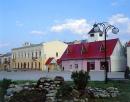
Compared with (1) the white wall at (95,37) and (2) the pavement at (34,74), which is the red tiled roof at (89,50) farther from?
(2) the pavement at (34,74)

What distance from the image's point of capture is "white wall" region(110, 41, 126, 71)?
19.9ft

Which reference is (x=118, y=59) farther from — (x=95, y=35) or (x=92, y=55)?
(x=95, y=35)

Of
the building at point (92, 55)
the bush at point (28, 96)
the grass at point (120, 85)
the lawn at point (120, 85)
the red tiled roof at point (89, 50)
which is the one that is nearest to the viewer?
the bush at point (28, 96)

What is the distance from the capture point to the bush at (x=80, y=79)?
6027mm

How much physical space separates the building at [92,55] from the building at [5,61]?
97 centimetres

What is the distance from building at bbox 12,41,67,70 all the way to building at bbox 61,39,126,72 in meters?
0.25

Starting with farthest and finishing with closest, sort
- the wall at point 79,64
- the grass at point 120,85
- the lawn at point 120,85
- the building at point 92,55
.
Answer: the wall at point 79,64 < the building at point 92,55 < the grass at point 120,85 < the lawn at point 120,85

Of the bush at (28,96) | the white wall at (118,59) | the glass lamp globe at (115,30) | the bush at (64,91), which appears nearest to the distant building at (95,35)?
the glass lamp globe at (115,30)

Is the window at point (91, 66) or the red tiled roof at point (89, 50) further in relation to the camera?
the window at point (91, 66)

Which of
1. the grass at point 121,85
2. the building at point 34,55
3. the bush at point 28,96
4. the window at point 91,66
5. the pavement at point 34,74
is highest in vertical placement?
the building at point 34,55

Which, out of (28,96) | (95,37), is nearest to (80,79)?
(95,37)

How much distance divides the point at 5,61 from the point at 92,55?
1.60m

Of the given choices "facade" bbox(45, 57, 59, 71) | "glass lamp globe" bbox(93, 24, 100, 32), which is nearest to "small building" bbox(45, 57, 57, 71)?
"facade" bbox(45, 57, 59, 71)

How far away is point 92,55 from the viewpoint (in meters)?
6.48
